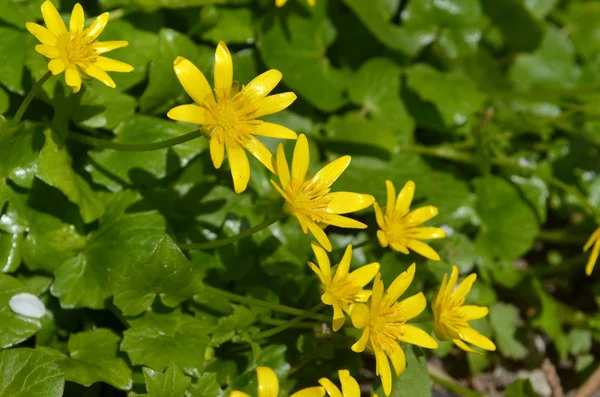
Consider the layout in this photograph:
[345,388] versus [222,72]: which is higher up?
A: [222,72]

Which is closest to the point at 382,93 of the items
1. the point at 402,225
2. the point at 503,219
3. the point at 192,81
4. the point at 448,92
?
the point at 448,92

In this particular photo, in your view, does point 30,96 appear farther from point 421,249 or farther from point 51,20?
point 421,249

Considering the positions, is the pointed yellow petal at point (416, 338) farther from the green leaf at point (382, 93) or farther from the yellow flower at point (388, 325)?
the green leaf at point (382, 93)

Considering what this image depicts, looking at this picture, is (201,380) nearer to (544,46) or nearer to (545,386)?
(545,386)

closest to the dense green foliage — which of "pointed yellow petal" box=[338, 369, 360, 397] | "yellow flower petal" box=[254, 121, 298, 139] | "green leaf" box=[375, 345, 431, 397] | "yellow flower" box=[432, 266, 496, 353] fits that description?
"green leaf" box=[375, 345, 431, 397]

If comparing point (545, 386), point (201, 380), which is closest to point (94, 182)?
point (201, 380)

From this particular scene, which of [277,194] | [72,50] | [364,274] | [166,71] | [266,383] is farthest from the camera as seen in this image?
[277,194]
